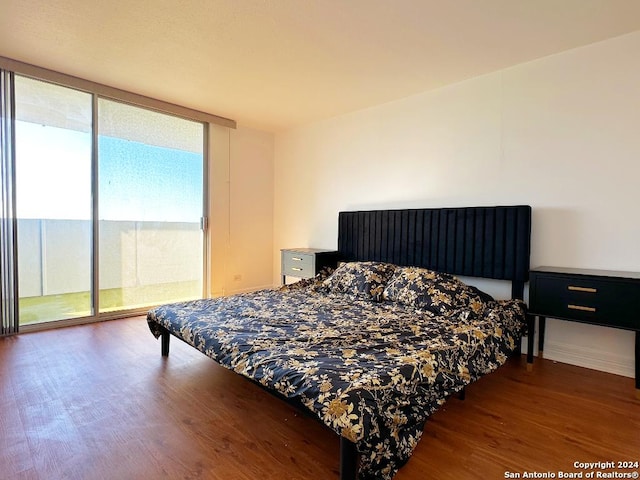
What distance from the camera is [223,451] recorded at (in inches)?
64.6

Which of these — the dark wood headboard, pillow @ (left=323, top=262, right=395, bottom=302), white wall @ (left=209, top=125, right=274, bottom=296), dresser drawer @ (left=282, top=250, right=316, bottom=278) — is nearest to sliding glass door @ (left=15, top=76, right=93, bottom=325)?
white wall @ (left=209, top=125, right=274, bottom=296)

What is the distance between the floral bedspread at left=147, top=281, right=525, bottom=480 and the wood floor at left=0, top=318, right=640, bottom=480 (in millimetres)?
255

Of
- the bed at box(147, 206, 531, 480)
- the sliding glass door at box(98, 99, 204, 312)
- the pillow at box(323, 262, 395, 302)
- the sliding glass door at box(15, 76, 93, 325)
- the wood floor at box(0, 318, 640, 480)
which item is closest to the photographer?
the bed at box(147, 206, 531, 480)

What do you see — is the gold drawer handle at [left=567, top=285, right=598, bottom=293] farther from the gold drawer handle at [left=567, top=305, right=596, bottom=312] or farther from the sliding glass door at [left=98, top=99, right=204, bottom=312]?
the sliding glass door at [left=98, top=99, right=204, bottom=312]

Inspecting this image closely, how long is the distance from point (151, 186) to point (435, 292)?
3.47m

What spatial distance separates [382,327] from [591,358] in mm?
1756

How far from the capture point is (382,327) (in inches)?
90.9

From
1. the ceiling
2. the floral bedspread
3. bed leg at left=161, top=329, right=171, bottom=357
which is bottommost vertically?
bed leg at left=161, top=329, right=171, bottom=357

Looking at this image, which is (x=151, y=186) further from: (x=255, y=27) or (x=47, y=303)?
(x=255, y=27)

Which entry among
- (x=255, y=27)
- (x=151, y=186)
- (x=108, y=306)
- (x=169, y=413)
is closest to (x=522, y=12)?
(x=255, y=27)

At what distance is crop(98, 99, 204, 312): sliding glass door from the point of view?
3.83 meters

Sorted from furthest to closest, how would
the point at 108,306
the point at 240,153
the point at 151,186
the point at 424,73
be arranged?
the point at 240,153 < the point at 151,186 < the point at 108,306 < the point at 424,73

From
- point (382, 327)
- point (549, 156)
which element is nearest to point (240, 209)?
point (382, 327)

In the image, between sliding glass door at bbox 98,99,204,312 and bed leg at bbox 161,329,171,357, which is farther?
sliding glass door at bbox 98,99,204,312
